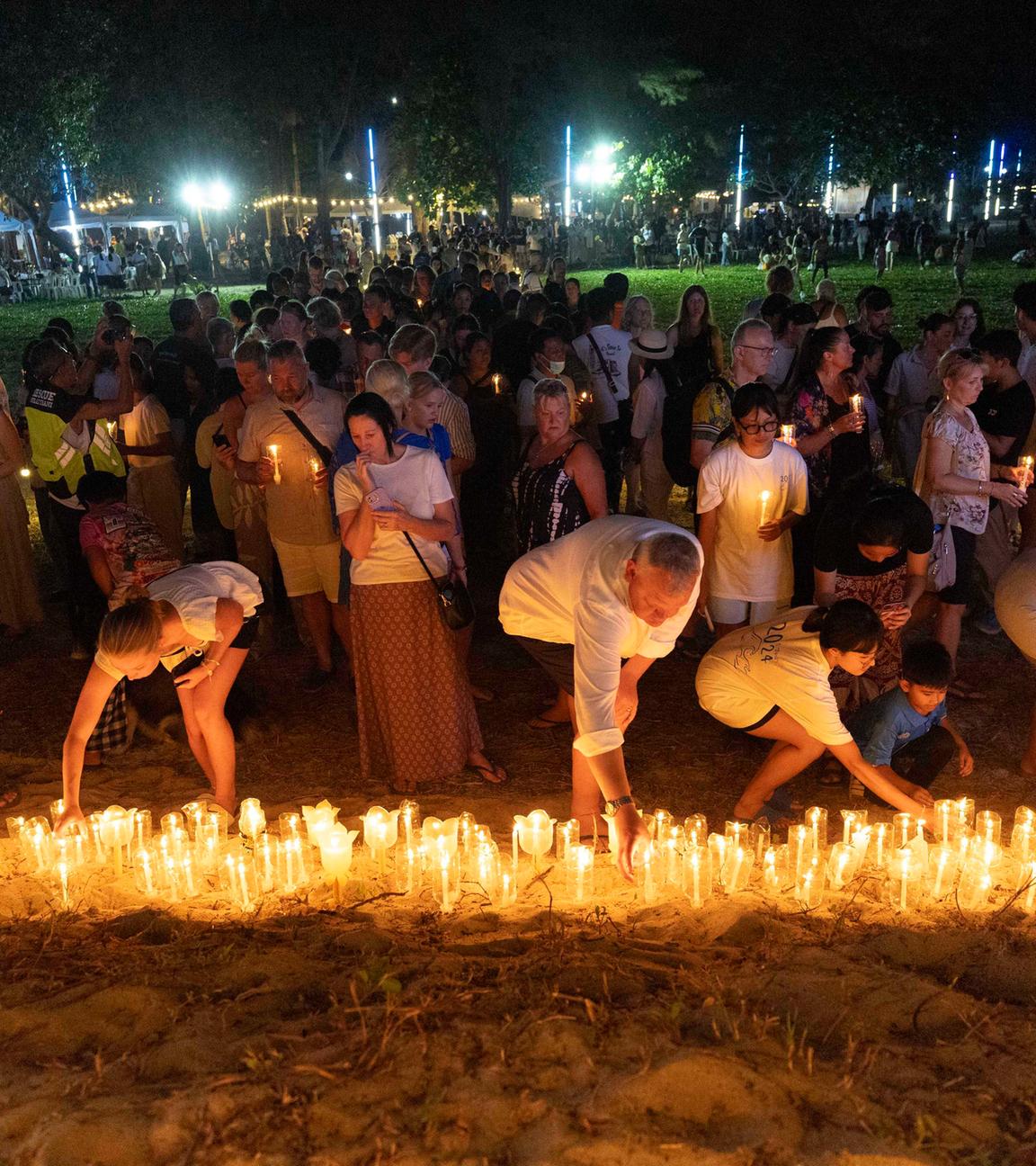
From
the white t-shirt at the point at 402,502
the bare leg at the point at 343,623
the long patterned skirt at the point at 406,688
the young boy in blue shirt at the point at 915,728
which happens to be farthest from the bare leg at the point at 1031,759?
the bare leg at the point at 343,623

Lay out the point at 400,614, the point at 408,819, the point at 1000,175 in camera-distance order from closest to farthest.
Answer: the point at 408,819 < the point at 400,614 < the point at 1000,175

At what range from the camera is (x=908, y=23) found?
31.4m

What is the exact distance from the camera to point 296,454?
589 centimetres

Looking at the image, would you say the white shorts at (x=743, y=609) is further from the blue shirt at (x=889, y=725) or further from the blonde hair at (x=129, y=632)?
the blonde hair at (x=129, y=632)

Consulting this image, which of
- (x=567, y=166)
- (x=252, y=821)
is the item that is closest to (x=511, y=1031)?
(x=252, y=821)

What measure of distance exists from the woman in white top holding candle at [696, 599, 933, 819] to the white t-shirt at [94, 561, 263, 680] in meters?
2.01

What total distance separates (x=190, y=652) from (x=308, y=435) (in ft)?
5.28

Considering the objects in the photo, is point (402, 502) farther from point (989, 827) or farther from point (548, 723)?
point (989, 827)

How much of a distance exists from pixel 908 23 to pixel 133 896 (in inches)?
1343

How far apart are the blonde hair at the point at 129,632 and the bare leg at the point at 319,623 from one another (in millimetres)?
2089

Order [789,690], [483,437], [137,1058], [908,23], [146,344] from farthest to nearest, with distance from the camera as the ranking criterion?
1. [908,23]
2. [146,344]
3. [483,437]
4. [789,690]
5. [137,1058]

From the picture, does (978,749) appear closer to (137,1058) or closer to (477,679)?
(477,679)

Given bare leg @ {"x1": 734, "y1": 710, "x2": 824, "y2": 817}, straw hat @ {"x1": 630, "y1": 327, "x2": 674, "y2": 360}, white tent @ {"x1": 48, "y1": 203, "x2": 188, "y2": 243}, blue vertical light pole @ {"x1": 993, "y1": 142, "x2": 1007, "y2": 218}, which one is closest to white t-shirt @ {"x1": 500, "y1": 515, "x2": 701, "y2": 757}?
bare leg @ {"x1": 734, "y1": 710, "x2": 824, "y2": 817}

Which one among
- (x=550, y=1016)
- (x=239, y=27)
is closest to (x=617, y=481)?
(x=550, y=1016)
